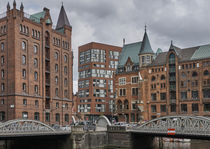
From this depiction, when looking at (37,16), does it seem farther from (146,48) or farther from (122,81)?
(122,81)

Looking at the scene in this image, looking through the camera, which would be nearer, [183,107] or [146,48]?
[183,107]

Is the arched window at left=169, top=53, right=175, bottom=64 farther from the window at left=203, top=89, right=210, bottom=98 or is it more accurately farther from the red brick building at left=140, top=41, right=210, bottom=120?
the window at left=203, top=89, right=210, bottom=98

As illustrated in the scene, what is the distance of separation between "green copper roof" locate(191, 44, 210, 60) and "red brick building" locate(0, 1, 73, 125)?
116ft

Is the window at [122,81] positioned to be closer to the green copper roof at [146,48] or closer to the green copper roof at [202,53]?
the green copper roof at [146,48]

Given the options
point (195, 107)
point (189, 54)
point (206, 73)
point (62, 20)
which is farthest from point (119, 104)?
point (62, 20)

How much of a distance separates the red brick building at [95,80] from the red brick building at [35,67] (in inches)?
1564

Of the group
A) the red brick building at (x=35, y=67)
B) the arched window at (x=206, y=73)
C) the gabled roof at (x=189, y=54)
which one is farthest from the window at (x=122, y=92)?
the arched window at (x=206, y=73)

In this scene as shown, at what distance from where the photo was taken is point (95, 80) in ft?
449

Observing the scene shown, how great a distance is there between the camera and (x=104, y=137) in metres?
68.6

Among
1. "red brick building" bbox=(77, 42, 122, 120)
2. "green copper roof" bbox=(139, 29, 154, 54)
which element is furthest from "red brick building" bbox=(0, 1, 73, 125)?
"red brick building" bbox=(77, 42, 122, 120)

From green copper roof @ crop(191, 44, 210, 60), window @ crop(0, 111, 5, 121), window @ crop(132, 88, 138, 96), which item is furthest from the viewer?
window @ crop(132, 88, 138, 96)

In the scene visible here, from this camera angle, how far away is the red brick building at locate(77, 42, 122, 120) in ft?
443

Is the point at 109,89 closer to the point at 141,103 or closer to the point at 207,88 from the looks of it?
the point at 141,103

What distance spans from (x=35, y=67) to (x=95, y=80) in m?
55.7
